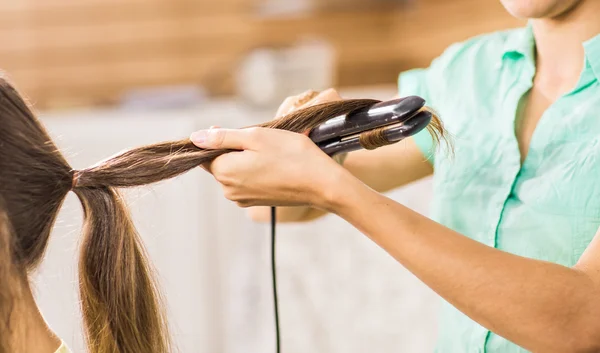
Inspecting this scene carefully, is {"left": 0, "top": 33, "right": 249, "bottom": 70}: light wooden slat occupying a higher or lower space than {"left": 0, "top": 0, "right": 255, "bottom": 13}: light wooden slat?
lower

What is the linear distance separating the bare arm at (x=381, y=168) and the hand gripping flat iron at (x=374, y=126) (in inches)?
11.4

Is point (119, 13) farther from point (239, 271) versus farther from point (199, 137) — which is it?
point (199, 137)

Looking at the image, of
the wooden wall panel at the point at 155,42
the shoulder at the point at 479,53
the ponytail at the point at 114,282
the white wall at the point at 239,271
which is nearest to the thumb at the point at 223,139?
the ponytail at the point at 114,282

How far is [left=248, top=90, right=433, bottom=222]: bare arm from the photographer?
1.22 metres

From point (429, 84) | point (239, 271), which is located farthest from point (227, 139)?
point (239, 271)

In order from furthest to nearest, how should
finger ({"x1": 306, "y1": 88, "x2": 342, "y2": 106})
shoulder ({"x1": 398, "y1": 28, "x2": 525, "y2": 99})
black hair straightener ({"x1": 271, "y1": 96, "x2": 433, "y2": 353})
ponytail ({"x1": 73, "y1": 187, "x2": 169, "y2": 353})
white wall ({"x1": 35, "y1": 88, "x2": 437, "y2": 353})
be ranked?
white wall ({"x1": 35, "y1": 88, "x2": 437, "y2": 353})
shoulder ({"x1": 398, "y1": 28, "x2": 525, "y2": 99})
finger ({"x1": 306, "y1": 88, "x2": 342, "y2": 106})
ponytail ({"x1": 73, "y1": 187, "x2": 169, "y2": 353})
black hair straightener ({"x1": 271, "y1": 96, "x2": 433, "y2": 353})

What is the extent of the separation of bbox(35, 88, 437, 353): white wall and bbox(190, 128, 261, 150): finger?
114 cm

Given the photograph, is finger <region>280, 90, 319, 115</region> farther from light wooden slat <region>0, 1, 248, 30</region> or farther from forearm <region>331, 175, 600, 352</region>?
light wooden slat <region>0, 1, 248, 30</region>

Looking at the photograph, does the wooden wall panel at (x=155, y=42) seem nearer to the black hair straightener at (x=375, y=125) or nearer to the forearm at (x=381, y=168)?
the forearm at (x=381, y=168)

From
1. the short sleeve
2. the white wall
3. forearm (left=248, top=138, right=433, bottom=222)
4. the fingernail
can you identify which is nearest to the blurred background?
the white wall

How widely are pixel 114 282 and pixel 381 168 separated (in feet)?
1.49

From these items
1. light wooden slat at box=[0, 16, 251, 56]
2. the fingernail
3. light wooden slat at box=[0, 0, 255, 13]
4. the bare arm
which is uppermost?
the fingernail

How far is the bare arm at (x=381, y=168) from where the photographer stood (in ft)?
4.01

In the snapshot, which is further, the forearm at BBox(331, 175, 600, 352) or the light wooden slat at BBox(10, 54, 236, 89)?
the light wooden slat at BBox(10, 54, 236, 89)
